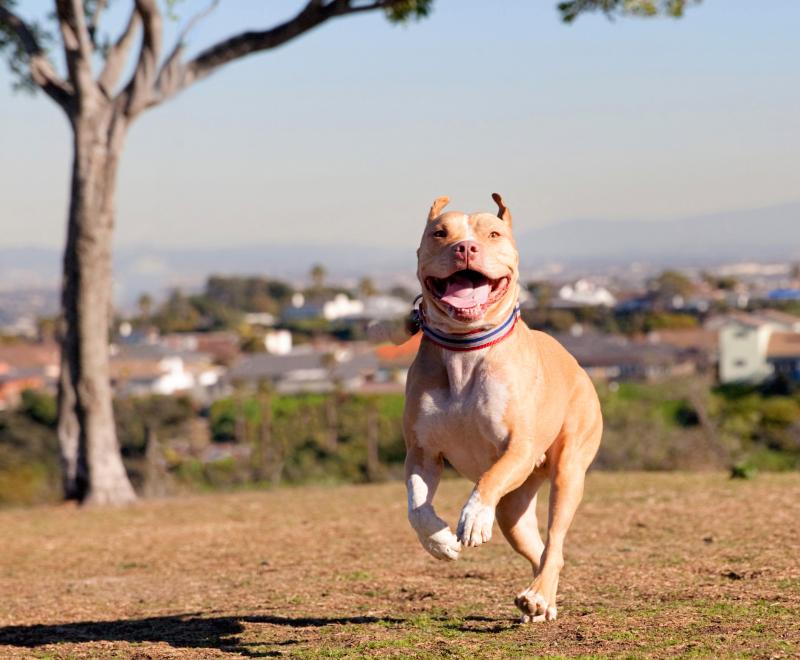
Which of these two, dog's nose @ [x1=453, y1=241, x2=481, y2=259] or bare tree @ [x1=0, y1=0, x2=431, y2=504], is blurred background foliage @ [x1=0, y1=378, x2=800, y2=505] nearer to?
bare tree @ [x1=0, y1=0, x2=431, y2=504]

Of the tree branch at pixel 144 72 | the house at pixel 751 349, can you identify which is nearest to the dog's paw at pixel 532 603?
the tree branch at pixel 144 72

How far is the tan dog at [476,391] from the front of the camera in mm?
5719

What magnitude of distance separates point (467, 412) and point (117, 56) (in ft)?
35.2

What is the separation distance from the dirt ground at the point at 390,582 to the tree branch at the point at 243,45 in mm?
4989

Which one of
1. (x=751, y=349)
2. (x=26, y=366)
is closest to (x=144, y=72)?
(x=751, y=349)

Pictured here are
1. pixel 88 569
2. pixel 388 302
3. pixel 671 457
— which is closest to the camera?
pixel 88 569

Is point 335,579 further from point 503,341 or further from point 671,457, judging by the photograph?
point 671,457

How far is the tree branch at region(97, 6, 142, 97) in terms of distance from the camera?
594 inches

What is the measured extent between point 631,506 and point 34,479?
35.7 m

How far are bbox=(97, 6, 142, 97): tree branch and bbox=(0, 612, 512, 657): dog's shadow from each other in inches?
341

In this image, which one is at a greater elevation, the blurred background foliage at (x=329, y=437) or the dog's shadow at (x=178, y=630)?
the dog's shadow at (x=178, y=630)

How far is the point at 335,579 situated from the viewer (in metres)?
8.79

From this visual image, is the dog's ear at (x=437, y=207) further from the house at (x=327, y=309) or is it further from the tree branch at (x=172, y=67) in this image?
the house at (x=327, y=309)

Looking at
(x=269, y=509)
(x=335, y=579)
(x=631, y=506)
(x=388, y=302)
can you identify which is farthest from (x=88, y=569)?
(x=388, y=302)
